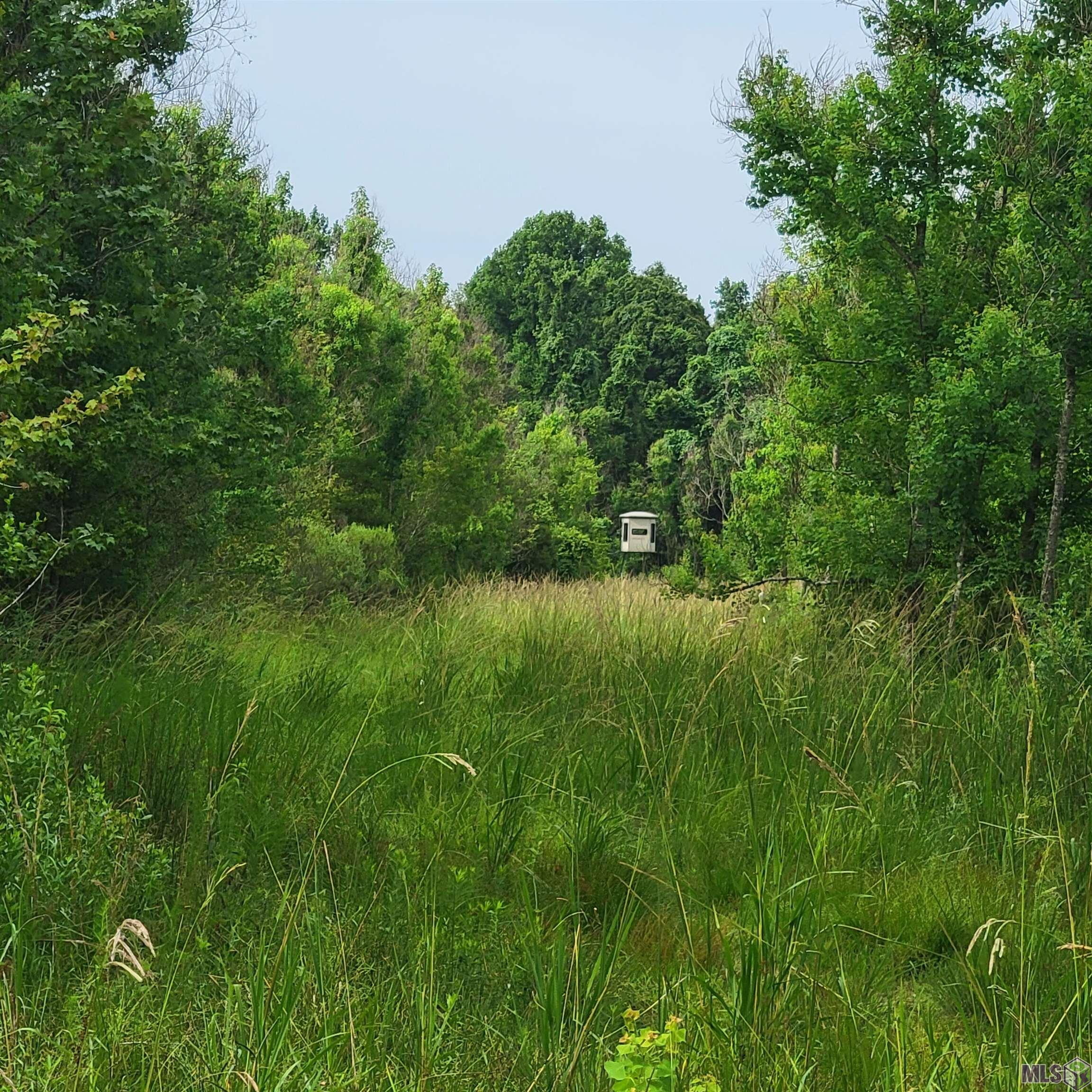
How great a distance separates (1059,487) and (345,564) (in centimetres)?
1125

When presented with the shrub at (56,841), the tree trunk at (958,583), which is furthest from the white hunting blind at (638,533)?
the shrub at (56,841)

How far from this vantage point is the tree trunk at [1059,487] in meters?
6.52

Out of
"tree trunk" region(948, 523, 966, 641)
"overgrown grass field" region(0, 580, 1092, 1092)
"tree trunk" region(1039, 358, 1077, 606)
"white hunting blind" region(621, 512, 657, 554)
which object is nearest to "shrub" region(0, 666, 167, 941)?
"overgrown grass field" region(0, 580, 1092, 1092)

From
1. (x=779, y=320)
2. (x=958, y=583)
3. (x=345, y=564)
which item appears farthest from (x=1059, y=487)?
(x=345, y=564)

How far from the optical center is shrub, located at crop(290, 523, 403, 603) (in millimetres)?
15008

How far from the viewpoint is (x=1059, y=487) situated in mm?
6590

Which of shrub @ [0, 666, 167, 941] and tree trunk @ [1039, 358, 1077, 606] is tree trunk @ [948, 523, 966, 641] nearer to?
tree trunk @ [1039, 358, 1077, 606]

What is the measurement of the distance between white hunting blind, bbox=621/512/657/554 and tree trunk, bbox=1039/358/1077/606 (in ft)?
84.2

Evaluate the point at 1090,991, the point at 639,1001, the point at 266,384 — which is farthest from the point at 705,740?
the point at 266,384

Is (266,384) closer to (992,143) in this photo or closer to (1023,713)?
(992,143)

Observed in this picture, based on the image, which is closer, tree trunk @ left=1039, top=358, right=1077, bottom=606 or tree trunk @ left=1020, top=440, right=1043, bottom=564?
tree trunk @ left=1039, top=358, right=1077, bottom=606

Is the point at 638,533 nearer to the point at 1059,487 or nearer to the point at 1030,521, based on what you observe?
the point at 1030,521

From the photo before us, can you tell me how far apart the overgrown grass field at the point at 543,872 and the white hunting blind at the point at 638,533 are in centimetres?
2690

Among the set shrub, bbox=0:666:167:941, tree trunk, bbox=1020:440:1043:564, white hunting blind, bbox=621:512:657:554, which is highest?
tree trunk, bbox=1020:440:1043:564
